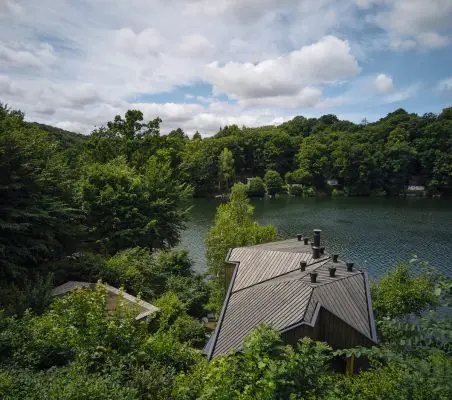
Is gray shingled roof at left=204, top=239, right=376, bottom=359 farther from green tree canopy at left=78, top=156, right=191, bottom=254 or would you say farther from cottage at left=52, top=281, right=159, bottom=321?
green tree canopy at left=78, top=156, right=191, bottom=254

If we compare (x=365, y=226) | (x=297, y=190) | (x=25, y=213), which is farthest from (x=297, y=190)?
(x=25, y=213)

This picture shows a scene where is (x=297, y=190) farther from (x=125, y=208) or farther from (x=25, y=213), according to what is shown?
(x=25, y=213)

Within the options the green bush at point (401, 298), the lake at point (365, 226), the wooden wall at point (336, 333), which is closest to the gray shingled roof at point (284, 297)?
the wooden wall at point (336, 333)

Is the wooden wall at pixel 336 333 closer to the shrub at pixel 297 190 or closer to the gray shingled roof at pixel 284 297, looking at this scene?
the gray shingled roof at pixel 284 297

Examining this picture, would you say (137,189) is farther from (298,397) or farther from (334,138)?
(334,138)

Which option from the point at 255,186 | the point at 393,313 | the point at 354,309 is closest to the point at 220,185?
the point at 255,186

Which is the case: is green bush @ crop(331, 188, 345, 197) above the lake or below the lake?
above

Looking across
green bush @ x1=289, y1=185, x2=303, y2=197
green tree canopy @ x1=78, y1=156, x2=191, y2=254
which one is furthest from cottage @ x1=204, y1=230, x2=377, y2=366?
green bush @ x1=289, y1=185, x2=303, y2=197
